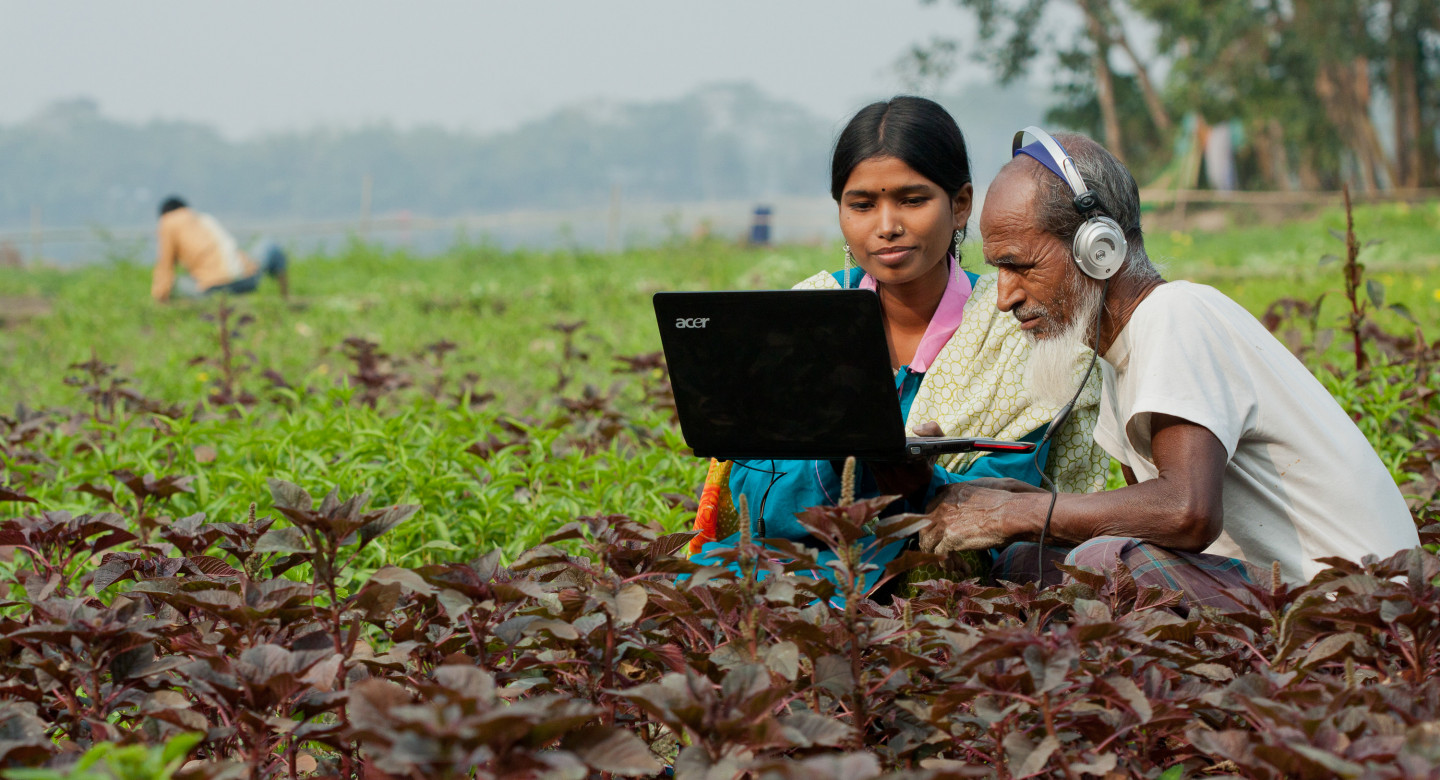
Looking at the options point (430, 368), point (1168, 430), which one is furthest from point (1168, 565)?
point (430, 368)

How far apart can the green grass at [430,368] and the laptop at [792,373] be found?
793 millimetres

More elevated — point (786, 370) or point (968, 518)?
point (786, 370)

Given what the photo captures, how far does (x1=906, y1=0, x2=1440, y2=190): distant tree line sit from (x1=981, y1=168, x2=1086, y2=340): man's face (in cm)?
2021

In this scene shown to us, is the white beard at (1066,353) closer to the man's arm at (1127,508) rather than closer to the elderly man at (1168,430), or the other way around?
the elderly man at (1168,430)

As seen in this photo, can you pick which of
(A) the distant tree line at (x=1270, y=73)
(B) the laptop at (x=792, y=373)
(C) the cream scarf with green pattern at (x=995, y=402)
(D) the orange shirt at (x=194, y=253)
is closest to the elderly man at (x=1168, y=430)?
(B) the laptop at (x=792, y=373)

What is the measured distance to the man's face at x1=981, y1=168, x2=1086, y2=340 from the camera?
2201 millimetres

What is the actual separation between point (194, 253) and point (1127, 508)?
33.9 feet

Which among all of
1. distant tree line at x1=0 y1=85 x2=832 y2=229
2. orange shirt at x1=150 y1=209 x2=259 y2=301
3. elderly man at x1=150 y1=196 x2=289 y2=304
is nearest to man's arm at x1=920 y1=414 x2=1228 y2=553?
elderly man at x1=150 y1=196 x2=289 y2=304

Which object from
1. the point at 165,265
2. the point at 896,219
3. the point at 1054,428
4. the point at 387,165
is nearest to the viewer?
the point at 1054,428

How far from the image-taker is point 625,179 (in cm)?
8875

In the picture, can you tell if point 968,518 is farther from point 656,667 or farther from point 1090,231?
point 656,667

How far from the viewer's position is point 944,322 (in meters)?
2.83

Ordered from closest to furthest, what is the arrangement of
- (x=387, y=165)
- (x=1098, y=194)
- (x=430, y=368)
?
1. (x=1098, y=194)
2. (x=430, y=368)
3. (x=387, y=165)

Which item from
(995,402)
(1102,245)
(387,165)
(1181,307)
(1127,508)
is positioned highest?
(387,165)
